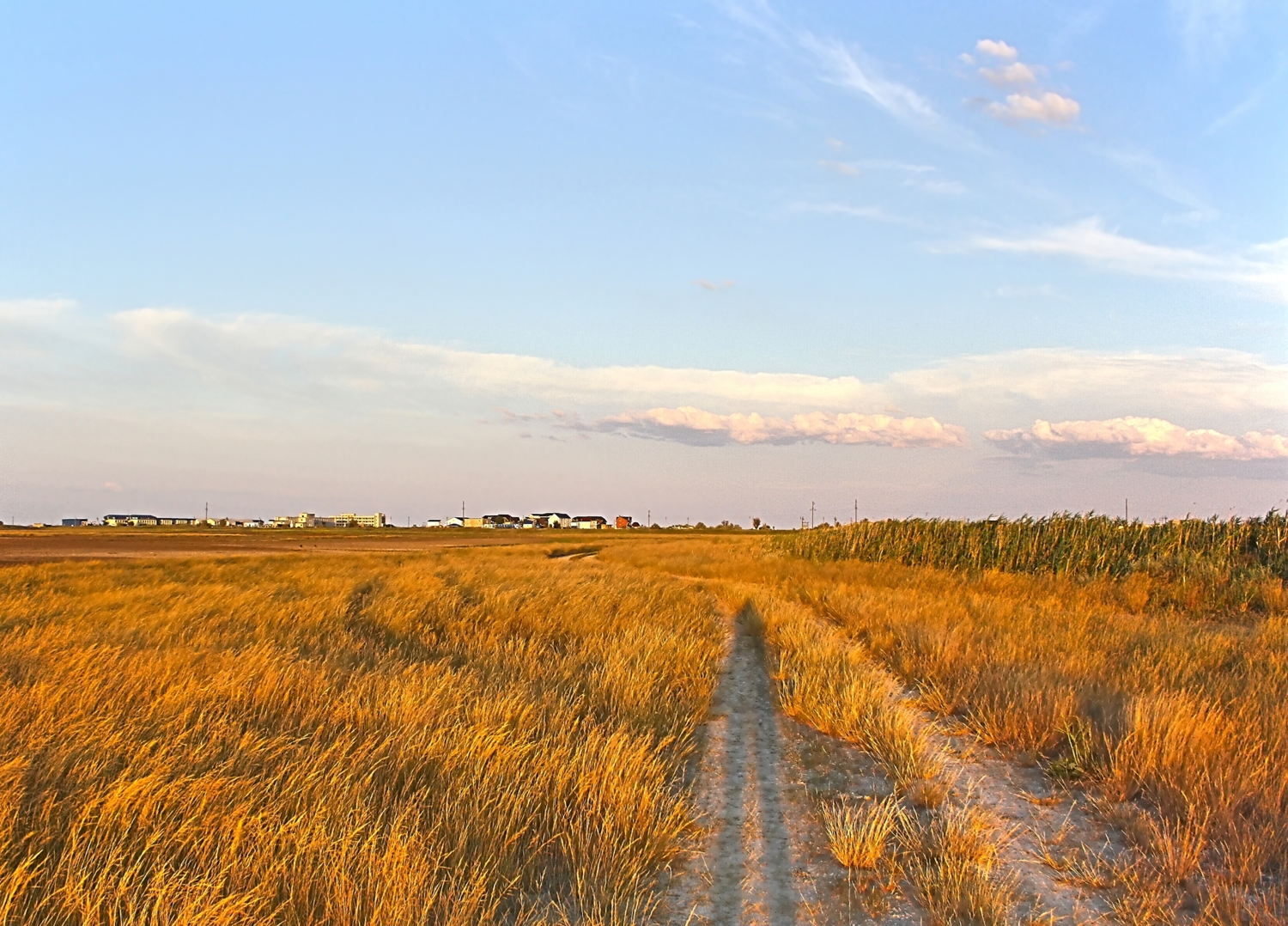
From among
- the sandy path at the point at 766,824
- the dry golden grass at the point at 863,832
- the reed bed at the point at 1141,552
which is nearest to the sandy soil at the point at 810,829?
the sandy path at the point at 766,824

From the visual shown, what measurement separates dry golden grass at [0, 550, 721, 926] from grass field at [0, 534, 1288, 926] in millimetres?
24

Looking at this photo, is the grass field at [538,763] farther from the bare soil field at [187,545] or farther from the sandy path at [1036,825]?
the bare soil field at [187,545]

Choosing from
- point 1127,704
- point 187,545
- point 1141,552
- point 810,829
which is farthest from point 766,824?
point 187,545

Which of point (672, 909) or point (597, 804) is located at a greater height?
point (597, 804)

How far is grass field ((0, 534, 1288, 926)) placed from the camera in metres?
3.94

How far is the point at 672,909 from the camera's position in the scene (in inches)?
166

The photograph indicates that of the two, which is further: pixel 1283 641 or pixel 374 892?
pixel 1283 641

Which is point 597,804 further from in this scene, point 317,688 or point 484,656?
point 484,656

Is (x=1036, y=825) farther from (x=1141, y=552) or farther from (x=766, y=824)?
(x=1141, y=552)

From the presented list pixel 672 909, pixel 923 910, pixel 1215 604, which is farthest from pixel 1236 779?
pixel 1215 604

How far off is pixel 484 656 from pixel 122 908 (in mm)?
5872

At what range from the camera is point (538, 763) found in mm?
5527

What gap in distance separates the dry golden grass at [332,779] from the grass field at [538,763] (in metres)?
0.02

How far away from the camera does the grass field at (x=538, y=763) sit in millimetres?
3943
